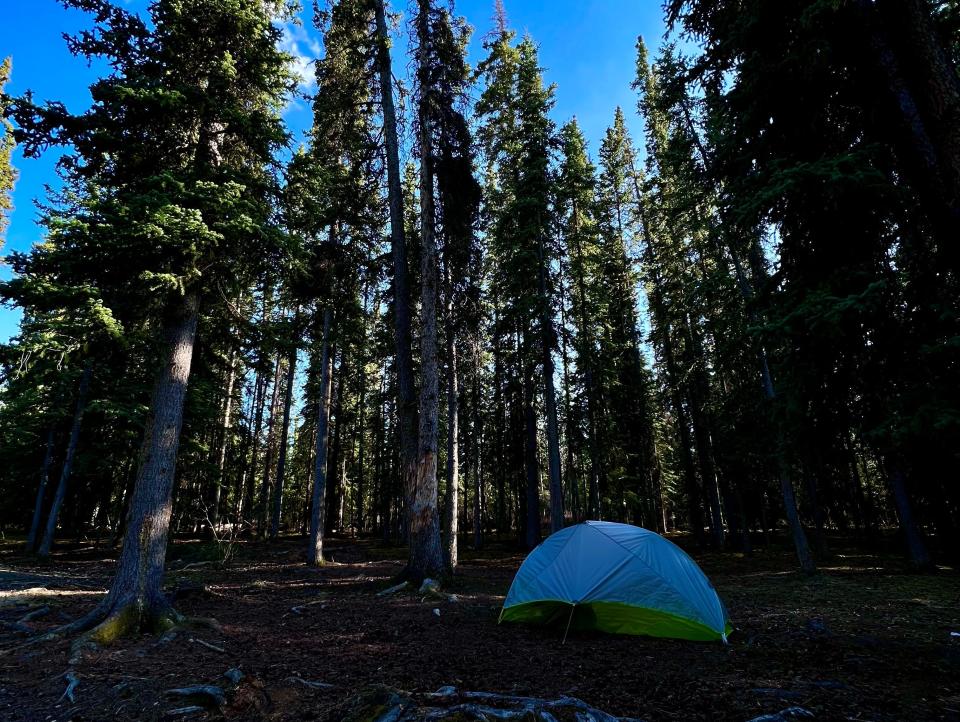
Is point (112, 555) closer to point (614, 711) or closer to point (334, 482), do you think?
point (334, 482)

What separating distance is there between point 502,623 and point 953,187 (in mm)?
9029

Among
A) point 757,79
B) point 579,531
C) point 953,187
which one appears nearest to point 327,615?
point 579,531

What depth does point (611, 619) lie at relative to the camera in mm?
7457

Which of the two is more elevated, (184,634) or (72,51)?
(72,51)

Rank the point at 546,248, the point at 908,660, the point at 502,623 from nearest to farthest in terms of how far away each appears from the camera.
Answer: the point at 908,660 → the point at 502,623 → the point at 546,248

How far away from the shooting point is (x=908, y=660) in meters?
5.76

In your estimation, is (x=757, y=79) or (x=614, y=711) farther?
(x=757, y=79)

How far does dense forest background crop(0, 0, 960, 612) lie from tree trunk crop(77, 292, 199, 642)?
0.06 meters

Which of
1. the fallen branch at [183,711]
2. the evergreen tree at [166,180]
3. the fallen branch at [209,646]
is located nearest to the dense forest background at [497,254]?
the evergreen tree at [166,180]

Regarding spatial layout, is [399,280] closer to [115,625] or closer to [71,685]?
[115,625]

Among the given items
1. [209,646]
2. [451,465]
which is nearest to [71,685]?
[209,646]

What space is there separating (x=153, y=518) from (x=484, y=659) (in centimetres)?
593

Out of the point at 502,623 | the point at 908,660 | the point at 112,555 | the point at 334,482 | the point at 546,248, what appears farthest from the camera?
the point at 334,482

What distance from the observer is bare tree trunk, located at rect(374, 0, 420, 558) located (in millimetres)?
12164
